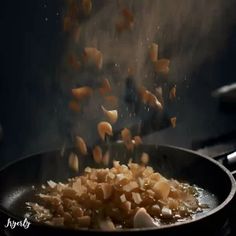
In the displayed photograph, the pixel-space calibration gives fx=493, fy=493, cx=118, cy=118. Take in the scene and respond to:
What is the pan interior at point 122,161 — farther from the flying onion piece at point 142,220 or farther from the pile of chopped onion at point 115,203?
the flying onion piece at point 142,220

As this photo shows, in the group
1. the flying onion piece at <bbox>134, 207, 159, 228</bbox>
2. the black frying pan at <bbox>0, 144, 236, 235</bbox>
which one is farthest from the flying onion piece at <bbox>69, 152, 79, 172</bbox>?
the flying onion piece at <bbox>134, 207, 159, 228</bbox>

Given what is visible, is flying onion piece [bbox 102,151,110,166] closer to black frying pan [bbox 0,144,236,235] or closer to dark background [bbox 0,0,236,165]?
black frying pan [bbox 0,144,236,235]

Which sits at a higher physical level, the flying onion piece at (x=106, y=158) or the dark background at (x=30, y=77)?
the dark background at (x=30, y=77)

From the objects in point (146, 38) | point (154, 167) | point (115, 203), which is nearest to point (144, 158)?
point (154, 167)

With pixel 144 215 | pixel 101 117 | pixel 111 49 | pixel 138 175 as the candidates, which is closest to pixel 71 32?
pixel 111 49

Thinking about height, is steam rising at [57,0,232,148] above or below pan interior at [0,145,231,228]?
above

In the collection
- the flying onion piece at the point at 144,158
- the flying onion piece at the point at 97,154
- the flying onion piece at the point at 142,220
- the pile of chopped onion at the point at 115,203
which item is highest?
the flying onion piece at the point at 142,220

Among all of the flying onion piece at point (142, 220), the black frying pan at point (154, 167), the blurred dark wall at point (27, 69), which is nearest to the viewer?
the flying onion piece at point (142, 220)

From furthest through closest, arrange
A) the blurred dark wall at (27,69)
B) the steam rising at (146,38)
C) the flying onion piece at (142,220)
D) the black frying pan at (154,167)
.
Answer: the steam rising at (146,38) < the blurred dark wall at (27,69) < the black frying pan at (154,167) < the flying onion piece at (142,220)

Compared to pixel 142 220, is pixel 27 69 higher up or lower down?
higher up

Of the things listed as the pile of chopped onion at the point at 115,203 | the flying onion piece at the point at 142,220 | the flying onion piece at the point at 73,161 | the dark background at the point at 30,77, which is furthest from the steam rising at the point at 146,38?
the flying onion piece at the point at 142,220

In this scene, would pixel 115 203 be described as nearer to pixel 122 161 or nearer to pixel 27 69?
pixel 122 161

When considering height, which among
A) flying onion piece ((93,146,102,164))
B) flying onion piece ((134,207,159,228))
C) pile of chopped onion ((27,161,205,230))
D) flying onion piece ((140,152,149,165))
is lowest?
flying onion piece ((140,152,149,165))
